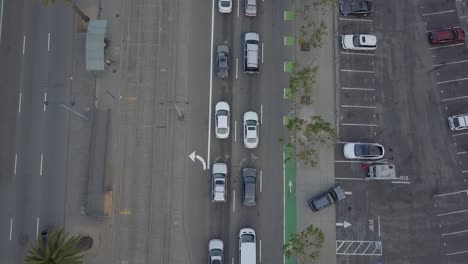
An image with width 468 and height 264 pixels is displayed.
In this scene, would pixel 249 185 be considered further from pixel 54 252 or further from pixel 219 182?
pixel 54 252

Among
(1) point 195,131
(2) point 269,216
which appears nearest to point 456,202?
(2) point 269,216

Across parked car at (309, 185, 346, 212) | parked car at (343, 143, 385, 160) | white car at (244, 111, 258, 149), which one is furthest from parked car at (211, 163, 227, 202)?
parked car at (343, 143, 385, 160)

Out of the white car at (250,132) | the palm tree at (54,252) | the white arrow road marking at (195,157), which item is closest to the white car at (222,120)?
the white car at (250,132)

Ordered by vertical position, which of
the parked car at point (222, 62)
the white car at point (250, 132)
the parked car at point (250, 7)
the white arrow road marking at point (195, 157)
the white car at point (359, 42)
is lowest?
the white arrow road marking at point (195, 157)

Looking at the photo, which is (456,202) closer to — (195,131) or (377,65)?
(377,65)

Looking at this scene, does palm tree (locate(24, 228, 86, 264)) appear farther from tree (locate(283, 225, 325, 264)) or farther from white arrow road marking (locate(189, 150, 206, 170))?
tree (locate(283, 225, 325, 264))

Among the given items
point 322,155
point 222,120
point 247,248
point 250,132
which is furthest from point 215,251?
point 322,155

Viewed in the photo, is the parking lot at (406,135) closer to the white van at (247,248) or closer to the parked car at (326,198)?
the parked car at (326,198)
